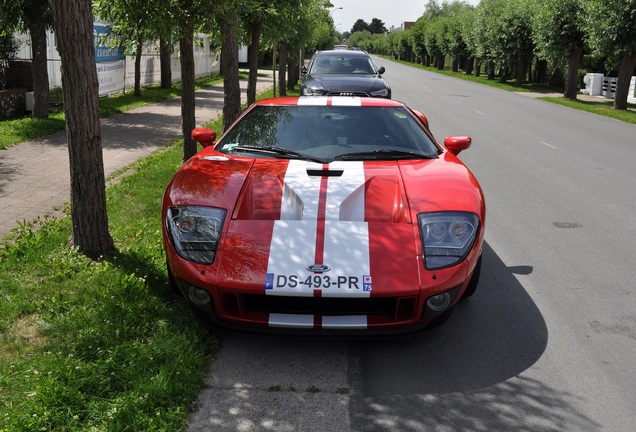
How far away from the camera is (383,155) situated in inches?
193

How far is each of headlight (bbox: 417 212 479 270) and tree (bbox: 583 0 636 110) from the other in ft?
76.2

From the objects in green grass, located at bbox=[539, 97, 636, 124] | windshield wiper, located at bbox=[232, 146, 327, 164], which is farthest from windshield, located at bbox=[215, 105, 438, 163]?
green grass, located at bbox=[539, 97, 636, 124]

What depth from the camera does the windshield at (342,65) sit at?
48.3 feet

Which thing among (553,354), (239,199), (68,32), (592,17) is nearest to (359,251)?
(239,199)

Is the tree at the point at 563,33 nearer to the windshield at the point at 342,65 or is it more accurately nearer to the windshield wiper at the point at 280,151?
the windshield at the point at 342,65

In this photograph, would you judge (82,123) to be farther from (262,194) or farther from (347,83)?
(347,83)

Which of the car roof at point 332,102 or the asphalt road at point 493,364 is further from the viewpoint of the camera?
the car roof at point 332,102

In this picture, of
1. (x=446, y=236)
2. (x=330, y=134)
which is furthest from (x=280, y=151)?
(x=446, y=236)

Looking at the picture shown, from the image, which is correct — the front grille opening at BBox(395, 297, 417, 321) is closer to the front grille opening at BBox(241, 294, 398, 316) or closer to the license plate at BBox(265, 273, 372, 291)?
the front grille opening at BBox(241, 294, 398, 316)

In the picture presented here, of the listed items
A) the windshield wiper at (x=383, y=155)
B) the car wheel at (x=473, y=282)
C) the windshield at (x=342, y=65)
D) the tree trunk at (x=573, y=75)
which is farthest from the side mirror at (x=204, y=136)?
the tree trunk at (x=573, y=75)

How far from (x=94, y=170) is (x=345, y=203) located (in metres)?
2.23

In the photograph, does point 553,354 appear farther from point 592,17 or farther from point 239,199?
point 592,17

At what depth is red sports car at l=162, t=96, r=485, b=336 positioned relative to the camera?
3658 mm

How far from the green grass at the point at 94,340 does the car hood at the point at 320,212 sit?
2.00ft
